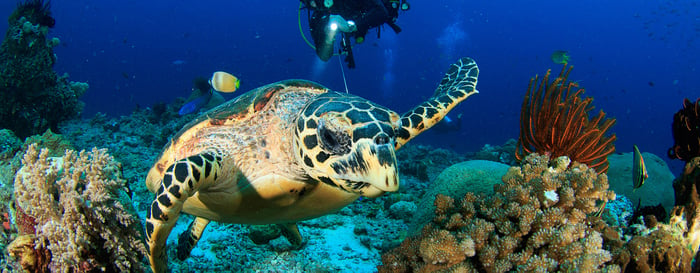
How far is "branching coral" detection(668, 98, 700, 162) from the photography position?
2.93 m

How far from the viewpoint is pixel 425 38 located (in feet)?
292

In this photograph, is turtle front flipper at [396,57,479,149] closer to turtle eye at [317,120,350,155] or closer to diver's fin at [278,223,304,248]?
turtle eye at [317,120,350,155]

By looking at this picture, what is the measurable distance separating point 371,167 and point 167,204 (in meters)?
1.20

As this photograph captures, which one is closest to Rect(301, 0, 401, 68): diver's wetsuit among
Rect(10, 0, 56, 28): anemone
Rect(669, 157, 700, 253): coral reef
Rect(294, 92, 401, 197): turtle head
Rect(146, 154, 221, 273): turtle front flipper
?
Rect(294, 92, 401, 197): turtle head

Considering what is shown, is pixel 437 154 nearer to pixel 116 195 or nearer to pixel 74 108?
pixel 116 195

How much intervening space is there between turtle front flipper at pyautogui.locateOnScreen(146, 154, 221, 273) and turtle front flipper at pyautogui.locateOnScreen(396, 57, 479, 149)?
1.53 meters

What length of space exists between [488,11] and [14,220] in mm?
101379

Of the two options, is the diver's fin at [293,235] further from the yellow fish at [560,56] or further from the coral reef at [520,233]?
the yellow fish at [560,56]

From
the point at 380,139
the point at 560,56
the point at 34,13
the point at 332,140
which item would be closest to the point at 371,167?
the point at 380,139

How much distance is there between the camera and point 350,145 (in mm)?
1893

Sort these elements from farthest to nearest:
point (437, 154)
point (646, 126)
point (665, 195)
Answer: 1. point (646, 126)
2. point (437, 154)
3. point (665, 195)

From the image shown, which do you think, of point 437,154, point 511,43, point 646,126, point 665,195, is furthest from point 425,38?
point 665,195

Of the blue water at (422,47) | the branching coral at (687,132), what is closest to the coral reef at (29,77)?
the branching coral at (687,132)

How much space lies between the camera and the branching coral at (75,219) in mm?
1728
